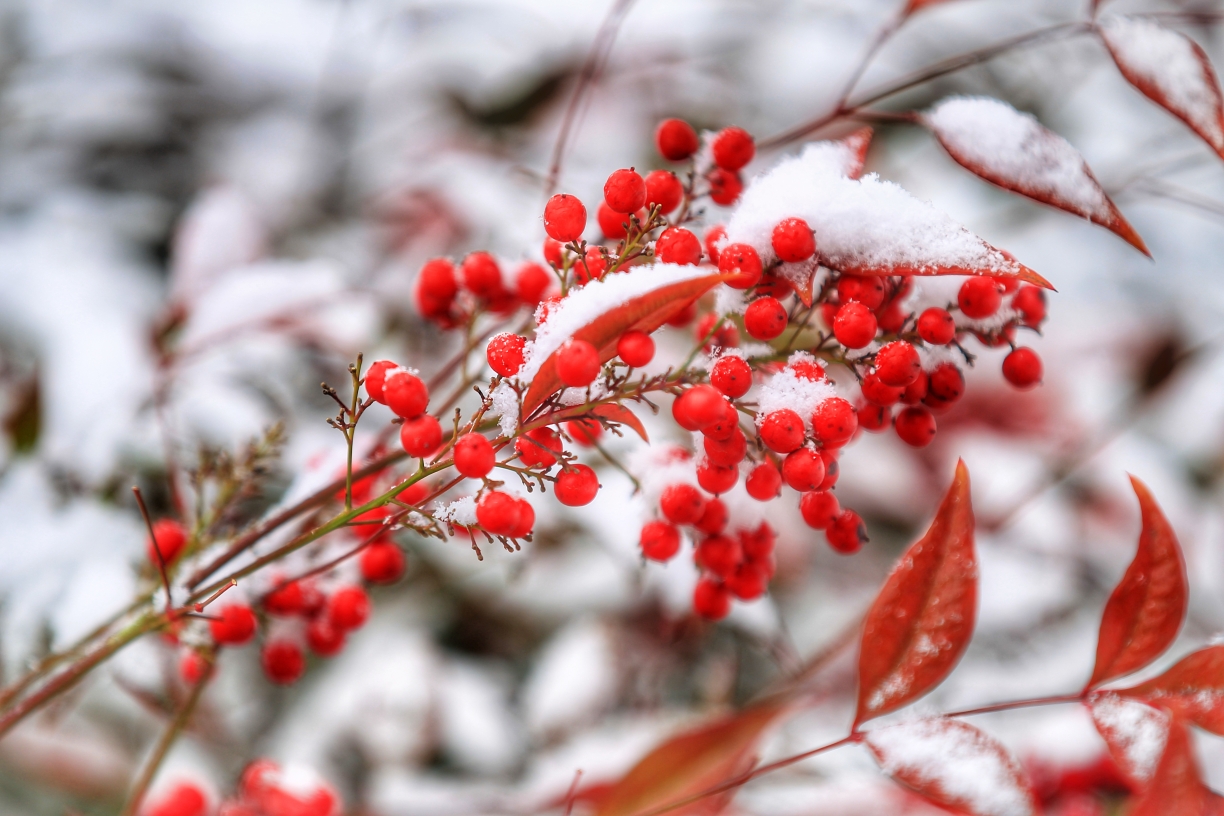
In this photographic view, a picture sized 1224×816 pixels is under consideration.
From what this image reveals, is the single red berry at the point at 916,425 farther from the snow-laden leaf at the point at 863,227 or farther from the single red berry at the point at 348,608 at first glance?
the single red berry at the point at 348,608

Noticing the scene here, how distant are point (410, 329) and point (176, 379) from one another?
25cm

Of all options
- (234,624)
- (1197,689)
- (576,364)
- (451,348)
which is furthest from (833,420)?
(451,348)

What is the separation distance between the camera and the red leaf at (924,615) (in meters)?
0.36

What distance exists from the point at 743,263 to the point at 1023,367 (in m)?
0.20

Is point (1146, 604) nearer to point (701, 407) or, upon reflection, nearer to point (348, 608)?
point (701, 407)

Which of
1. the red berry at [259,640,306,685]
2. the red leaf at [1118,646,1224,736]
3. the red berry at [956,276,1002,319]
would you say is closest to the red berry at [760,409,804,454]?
the red berry at [956,276,1002,319]

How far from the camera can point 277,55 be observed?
A: 3.68 ft

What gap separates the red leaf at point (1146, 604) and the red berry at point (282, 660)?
0.50 m

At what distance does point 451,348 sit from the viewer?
96 cm

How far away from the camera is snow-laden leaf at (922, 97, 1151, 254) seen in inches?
14.2

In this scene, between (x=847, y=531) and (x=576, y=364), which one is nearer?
(x=576, y=364)

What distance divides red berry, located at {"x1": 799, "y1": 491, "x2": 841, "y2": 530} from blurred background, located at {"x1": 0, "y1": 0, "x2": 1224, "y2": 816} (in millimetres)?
195

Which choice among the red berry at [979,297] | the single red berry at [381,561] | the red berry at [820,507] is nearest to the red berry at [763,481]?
the red berry at [820,507]

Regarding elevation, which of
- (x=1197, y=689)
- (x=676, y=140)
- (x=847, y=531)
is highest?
(x=676, y=140)
